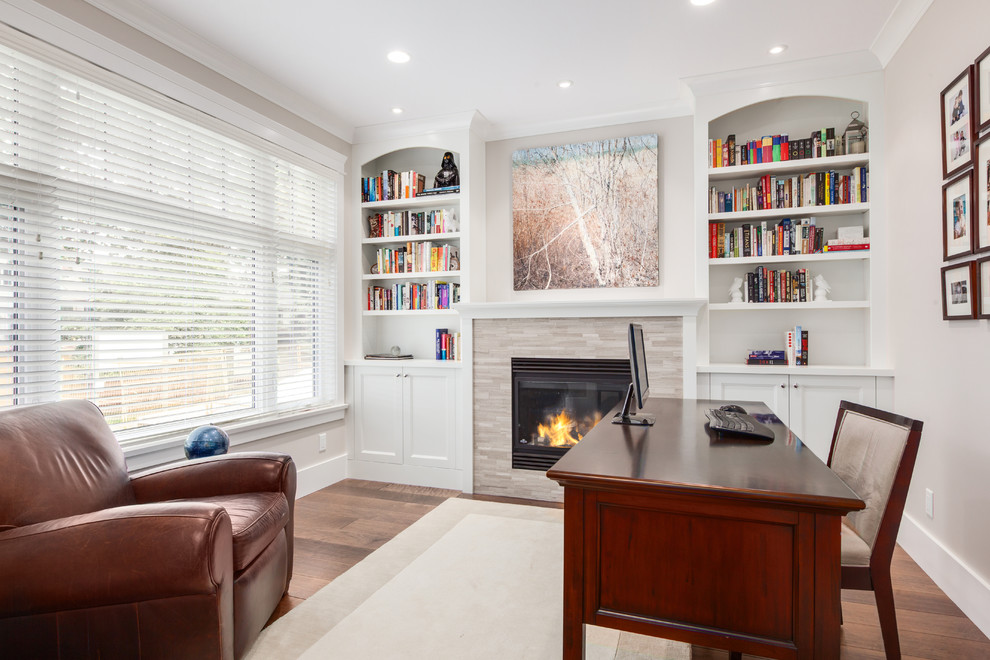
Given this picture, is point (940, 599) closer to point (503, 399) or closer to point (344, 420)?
point (503, 399)

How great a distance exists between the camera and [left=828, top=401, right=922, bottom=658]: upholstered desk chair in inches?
59.8

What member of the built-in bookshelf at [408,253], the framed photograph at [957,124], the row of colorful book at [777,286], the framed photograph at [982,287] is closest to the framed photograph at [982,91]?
the framed photograph at [957,124]

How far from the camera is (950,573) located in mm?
2312

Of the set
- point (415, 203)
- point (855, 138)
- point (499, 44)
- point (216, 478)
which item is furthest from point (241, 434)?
point (855, 138)

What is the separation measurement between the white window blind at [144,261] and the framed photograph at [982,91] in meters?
3.69

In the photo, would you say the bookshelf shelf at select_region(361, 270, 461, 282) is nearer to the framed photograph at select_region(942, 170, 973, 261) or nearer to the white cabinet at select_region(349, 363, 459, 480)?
the white cabinet at select_region(349, 363, 459, 480)

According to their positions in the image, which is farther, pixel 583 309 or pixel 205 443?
pixel 583 309

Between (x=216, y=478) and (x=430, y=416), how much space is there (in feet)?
6.49

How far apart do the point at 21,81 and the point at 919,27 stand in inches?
164

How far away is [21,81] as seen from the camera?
2.20m

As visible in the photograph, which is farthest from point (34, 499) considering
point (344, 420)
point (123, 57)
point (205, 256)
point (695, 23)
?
point (695, 23)

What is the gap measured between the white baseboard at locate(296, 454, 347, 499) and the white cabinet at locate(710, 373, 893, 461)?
9.97 ft

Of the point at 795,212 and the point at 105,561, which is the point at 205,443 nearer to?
the point at 105,561

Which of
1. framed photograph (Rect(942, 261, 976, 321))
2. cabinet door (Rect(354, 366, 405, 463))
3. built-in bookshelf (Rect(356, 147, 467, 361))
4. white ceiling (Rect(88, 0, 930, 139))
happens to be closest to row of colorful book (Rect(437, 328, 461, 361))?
built-in bookshelf (Rect(356, 147, 467, 361))
